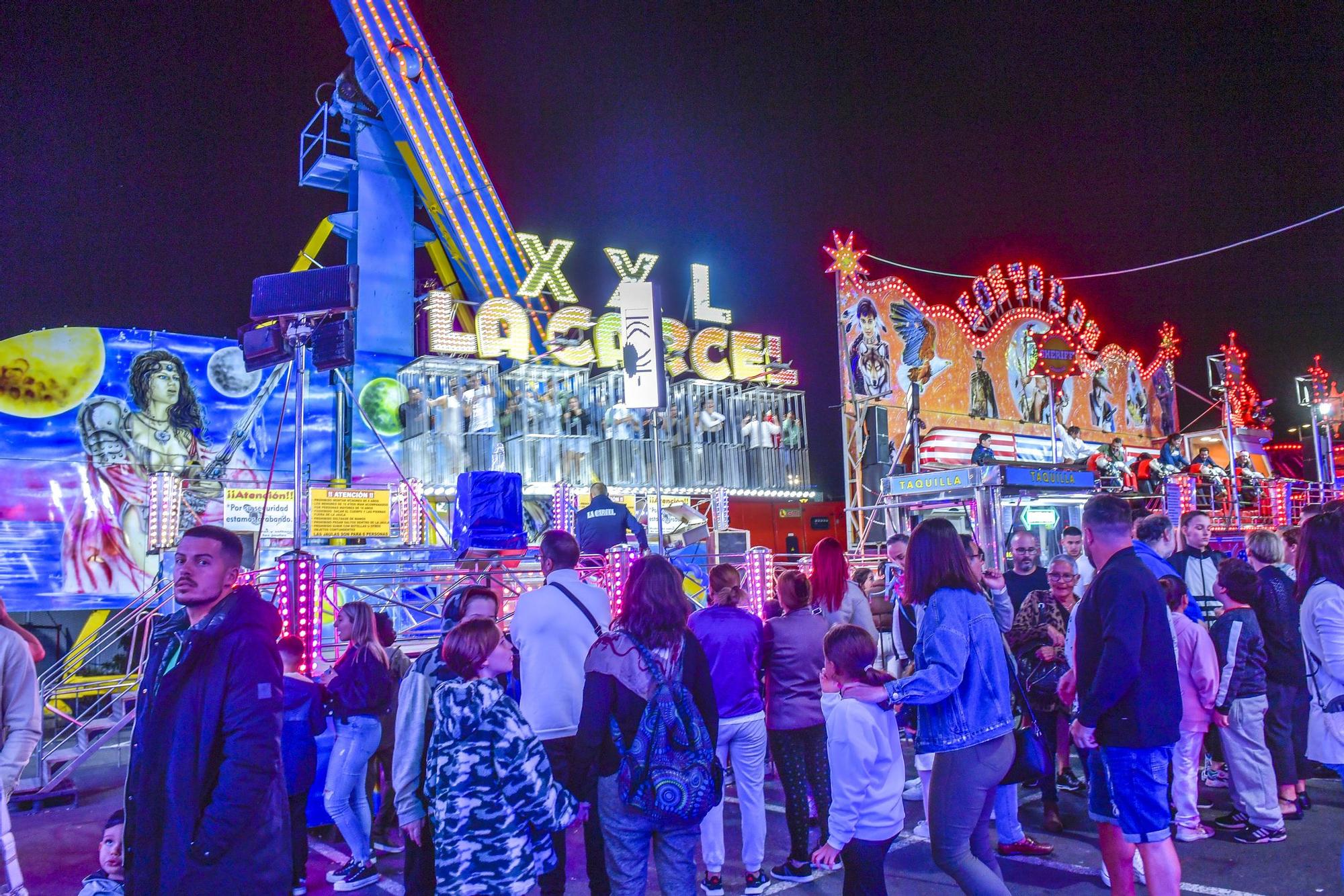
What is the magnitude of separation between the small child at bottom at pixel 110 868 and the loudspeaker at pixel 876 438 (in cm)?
1736

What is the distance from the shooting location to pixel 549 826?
358 centimetres

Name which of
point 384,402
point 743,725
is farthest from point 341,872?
point 384,402

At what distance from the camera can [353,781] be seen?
5770mm

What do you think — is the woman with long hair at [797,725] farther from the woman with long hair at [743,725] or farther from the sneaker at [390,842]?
the sneaker at [390,842]

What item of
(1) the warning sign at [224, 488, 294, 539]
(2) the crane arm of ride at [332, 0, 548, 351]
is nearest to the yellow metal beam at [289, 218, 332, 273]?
(2) the crane arm of ride at [332, 0, 548, 351]

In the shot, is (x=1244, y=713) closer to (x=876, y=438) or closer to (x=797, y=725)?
(x=797, y=725)

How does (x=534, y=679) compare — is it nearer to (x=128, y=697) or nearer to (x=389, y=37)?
(x=128, y=697)

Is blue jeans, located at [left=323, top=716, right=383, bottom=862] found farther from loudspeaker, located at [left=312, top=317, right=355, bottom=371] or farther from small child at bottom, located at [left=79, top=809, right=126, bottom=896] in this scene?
loudspeaker, located at [left=312, top=317, right=355, bottom=371]

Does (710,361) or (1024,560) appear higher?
(710,361)

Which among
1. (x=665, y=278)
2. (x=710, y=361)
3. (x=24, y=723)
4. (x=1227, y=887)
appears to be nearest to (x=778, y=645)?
(x=1227, y=887)

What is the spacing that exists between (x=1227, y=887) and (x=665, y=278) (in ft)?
81.1

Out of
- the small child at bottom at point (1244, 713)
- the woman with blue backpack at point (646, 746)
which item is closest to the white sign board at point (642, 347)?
the small child at bottom at point (1244, 713)

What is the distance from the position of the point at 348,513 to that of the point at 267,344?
4387 millimetres

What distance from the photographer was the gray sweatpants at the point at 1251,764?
6.11m
